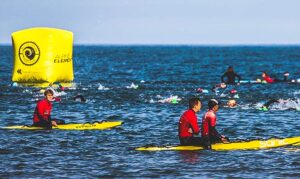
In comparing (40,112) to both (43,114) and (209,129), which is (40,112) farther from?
(209,129)

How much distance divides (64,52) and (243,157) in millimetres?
31481

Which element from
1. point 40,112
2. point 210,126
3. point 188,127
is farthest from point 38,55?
point 210,126

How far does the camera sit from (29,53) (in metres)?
50.6

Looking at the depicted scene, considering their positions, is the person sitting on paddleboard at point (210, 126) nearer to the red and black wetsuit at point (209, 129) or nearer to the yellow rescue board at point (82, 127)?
the red and black wetsuit at point (209, 129)

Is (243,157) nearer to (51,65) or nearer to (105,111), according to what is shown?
(105,111)

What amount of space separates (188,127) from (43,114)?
277 inches

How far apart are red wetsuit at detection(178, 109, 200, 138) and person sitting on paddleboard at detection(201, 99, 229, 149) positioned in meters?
0.26

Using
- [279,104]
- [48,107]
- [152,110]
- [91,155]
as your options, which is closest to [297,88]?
[279,104]

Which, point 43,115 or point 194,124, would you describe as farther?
point 43,115

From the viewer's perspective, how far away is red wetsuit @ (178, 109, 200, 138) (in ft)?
74.4

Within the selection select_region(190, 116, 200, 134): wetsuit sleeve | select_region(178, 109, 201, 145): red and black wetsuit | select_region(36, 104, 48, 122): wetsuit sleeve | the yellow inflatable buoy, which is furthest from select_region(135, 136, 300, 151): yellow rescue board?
the yellow inflatable buoy

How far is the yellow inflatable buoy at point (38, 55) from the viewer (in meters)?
50.4

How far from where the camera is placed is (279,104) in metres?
39.7

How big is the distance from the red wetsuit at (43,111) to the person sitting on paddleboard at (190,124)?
612cm
